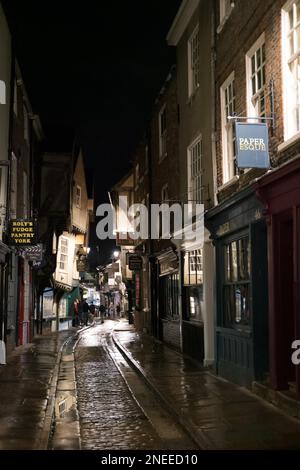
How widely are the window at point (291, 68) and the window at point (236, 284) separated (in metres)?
2.84

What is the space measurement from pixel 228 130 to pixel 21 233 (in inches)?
296

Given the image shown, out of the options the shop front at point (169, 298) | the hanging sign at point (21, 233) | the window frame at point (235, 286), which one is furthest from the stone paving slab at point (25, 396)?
the window frame at point (235, 286)

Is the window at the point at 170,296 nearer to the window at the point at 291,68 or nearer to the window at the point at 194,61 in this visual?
the window at the point at 194,61

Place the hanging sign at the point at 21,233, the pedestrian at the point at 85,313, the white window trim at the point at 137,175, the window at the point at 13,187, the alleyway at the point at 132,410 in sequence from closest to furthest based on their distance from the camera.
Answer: the alleyway at the point at 132,410 < the hanging sign at the point at 21,233 < the window at the point at 13,187 < the white window trim at the point at 137,175 < the pedestrian at the point at 85,313

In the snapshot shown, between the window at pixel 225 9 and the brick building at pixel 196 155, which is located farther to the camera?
the brick building at pixel 196 155

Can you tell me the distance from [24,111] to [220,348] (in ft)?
43.5

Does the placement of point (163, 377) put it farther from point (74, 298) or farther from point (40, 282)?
point (74, 298)

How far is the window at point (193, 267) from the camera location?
15.2 meters

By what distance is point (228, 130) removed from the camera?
13.1 metres

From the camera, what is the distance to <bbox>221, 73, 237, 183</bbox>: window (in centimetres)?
1284

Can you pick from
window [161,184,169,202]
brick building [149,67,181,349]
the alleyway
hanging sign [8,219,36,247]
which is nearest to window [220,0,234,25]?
brick building [149,67,181,349]

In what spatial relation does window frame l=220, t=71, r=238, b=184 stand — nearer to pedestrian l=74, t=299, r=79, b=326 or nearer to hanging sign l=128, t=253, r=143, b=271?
hanging sign l=128, t=253, r=143, b=271

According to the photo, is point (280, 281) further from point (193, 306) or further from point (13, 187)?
point (13, 187)
